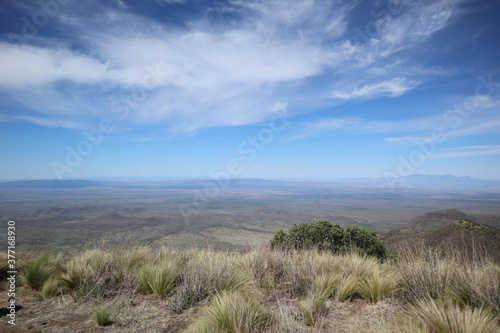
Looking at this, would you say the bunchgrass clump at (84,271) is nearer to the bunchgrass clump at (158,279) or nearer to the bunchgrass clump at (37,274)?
the bunchgrass clump at (37,274)

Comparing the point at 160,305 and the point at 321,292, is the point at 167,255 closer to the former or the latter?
the point at 160,305

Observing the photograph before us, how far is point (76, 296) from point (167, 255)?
2649 millimetres

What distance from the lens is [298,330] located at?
11.7 feet

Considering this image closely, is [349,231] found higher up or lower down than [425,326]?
lower down

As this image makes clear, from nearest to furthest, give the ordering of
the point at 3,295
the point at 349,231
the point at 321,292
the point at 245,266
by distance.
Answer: the point at 321,292, the point at 3,295, the point at 245,266, the point at 349,231

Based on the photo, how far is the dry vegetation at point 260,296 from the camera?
372cm

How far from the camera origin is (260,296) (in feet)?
16.7

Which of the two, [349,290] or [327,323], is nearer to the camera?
[327,323]

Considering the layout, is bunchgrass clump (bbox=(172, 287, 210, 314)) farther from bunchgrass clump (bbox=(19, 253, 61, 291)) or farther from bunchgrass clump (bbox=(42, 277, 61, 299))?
bunchgrass clump (bbox=(19, 253, 61, 291))

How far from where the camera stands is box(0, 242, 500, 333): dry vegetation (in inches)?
146

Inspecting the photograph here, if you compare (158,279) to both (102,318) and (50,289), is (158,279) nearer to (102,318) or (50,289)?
(102,318)

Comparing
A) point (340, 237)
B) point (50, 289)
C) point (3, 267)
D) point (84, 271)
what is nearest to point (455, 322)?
point (84, 271)

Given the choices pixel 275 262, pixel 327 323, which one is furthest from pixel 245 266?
pixel 327 323

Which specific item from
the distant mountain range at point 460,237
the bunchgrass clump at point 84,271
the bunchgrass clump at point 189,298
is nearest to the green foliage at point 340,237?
the distant mountain range at point 460,237
